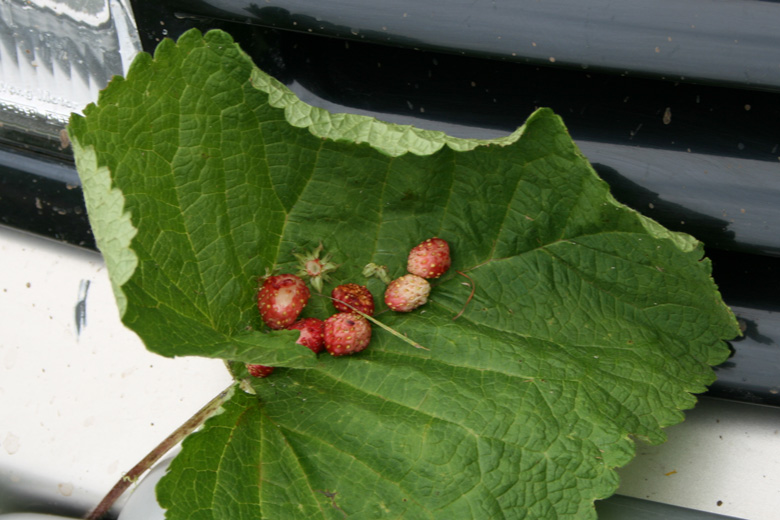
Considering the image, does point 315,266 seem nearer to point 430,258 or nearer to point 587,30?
point 430,258

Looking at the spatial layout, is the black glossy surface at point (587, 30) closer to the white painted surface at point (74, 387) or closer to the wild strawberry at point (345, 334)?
the wild strawberry at point (345, 334)

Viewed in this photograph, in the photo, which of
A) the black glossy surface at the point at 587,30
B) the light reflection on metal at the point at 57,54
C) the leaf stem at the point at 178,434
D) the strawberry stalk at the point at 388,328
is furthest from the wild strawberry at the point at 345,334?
the light reflection on metal at the point at 57,54

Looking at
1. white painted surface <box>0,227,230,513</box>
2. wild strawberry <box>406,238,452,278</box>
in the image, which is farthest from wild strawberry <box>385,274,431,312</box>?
white painted surface <box>0,227,230,513</box>

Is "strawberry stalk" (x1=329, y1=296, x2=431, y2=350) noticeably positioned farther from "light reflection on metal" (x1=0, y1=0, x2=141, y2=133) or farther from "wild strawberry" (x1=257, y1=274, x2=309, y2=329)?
"light reflection on metal" (x1=0, y1=0, x2=141, y2=133)

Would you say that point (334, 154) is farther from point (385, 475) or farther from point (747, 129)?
point (747, 129)

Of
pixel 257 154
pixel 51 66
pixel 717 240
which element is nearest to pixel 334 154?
pixel 257 154
